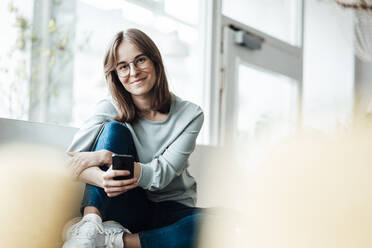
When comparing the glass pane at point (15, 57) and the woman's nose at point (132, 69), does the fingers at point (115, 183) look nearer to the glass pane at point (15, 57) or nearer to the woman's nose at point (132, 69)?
the woman's nose at point (132, 69)

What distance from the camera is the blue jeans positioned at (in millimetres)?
1121

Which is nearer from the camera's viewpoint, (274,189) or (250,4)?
(274,189)

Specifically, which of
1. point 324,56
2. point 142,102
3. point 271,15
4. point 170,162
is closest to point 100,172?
point 170,162

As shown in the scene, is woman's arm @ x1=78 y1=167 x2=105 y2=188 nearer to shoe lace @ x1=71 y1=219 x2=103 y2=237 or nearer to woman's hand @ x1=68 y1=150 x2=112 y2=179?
woman's hand @ x1=68 y1=150 x2=112 y2=179

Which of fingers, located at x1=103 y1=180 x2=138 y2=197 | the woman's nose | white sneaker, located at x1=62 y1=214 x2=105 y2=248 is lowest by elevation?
white sneaker, located at x1=62 y1=214 x2=105 y2=248

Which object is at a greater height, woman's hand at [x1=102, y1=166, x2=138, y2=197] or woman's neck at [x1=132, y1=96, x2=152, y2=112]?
woman's neck at [x1=132, y1=96, x2=152, y2=112]

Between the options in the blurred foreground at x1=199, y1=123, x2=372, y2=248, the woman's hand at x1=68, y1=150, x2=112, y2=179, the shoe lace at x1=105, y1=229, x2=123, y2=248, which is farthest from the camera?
the woman's hand at x1=68, y1=150, x2=112, y2=179

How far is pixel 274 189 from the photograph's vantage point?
165 millimetres

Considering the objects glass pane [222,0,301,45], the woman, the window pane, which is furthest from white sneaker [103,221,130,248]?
the window pane

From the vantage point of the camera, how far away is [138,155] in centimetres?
135

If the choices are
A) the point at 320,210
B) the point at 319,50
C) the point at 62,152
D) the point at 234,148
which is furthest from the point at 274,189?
the point at 319,50

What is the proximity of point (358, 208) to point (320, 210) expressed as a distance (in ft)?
0.04

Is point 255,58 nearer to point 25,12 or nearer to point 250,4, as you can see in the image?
point 250,4

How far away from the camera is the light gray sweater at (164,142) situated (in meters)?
1.25
